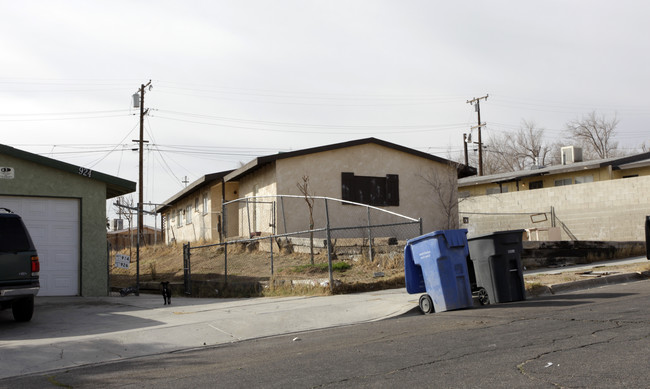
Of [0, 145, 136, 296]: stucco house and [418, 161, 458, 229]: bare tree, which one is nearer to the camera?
[0, 145, 136, 296]: stucco house

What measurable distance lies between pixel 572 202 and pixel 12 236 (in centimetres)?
2361

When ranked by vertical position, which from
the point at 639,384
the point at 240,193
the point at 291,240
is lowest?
the point at 639,384

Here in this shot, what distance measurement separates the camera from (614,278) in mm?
12992

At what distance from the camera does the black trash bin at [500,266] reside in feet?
33.9

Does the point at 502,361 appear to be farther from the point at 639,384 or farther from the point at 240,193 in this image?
the point at 240,193

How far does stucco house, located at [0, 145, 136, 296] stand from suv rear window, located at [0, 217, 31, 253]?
4.27m

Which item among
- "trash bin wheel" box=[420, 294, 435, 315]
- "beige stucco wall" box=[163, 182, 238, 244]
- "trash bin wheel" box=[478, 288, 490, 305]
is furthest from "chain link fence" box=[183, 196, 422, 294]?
"trash bin wheel" box=[420, 294, 435, 315]

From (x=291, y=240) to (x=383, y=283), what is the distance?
633 centimetres

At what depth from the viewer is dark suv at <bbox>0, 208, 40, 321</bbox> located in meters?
9.73

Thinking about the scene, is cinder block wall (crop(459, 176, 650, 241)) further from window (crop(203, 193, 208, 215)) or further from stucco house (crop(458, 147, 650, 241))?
window (crop(203, 193, 208, 215))

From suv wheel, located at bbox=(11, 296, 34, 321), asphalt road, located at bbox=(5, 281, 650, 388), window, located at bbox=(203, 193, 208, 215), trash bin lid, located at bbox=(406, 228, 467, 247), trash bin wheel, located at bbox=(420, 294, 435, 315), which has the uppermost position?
window, located at bbox=(203, 193, 208, 215)

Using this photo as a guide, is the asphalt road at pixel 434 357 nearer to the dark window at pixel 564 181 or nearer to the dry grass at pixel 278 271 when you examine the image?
the dry grass at pixel 278 271

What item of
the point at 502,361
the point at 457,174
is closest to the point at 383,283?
the point at 502,361

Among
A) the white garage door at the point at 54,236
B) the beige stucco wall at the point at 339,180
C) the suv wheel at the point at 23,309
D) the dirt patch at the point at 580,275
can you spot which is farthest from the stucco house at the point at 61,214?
the dirt patch at the point at 580,275
